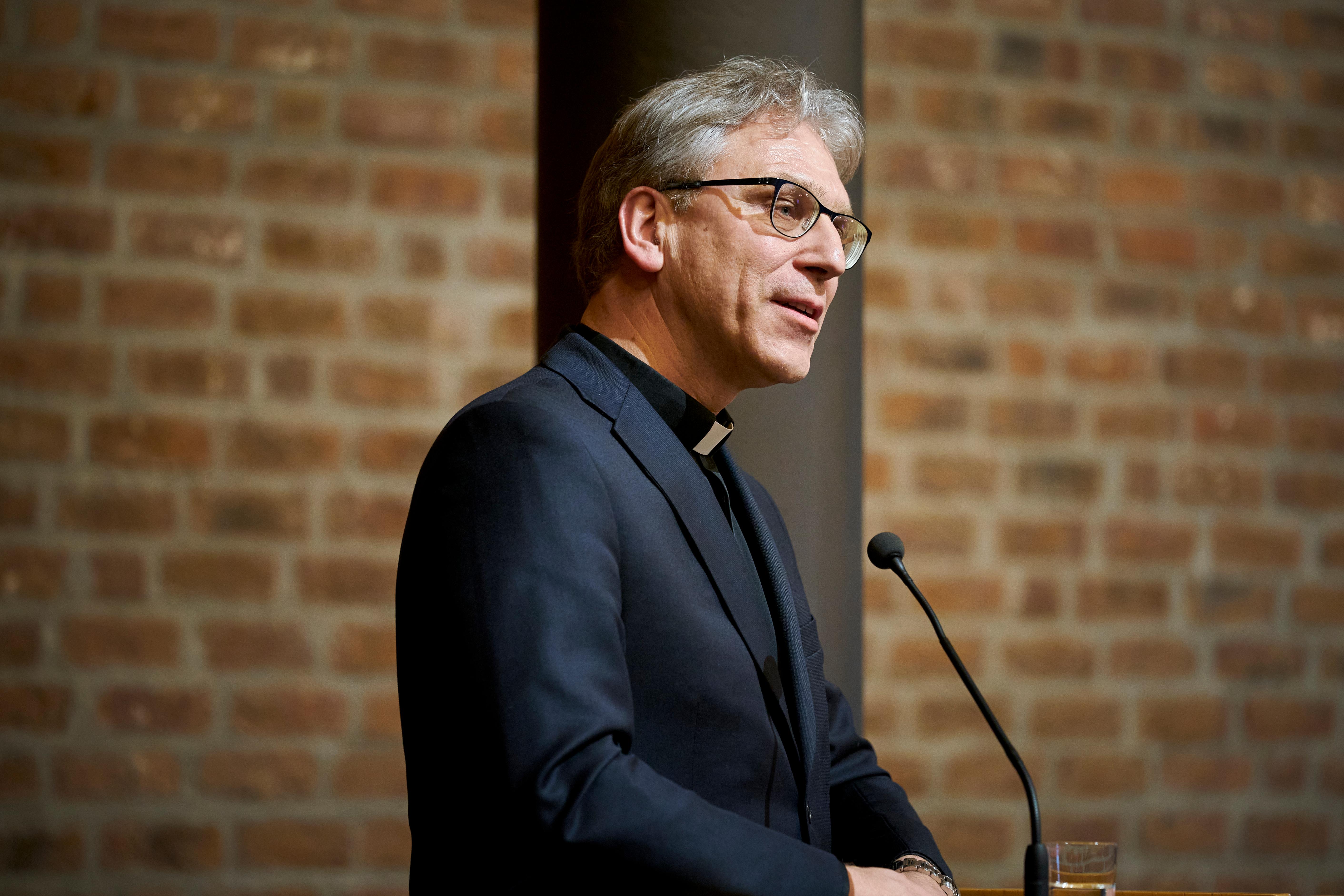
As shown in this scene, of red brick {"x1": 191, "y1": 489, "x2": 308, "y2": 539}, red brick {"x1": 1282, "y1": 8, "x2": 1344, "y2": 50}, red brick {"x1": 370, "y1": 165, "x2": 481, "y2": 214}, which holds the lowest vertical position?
red brick {"x1": 191, "y1": 489, "x2": 308, "y2": 539}

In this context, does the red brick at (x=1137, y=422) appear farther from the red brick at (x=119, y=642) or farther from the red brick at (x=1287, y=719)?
the red brick at (x=119, y=642)

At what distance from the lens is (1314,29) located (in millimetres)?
3633

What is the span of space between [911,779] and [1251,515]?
1.23 m

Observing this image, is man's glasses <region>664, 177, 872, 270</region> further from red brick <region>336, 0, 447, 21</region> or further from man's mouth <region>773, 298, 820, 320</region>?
red brick <region>336, 0, 447, 21</region>

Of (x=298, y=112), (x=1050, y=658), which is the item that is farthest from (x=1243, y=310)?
(x=298, y=112)

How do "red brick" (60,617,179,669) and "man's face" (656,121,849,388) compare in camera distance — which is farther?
"red brick" (60,617,179,669)

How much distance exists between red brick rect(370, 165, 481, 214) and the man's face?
1670 mm

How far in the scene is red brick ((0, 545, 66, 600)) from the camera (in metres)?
2.81

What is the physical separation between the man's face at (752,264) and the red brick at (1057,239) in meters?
2.03

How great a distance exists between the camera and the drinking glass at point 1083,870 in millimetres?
1303

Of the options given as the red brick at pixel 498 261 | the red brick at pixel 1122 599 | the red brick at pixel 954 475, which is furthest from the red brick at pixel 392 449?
the red brick at pixel 1122 599

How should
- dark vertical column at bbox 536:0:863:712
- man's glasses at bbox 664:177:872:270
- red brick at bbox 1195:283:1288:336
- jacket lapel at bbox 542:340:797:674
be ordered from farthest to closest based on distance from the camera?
red brick at bbox 1195:283:1288:336 → dark vertical column at bbox 536:0:863:712 → man's glasses at bbox 664:177:872:270 → jacket lapel at bbox 542:340:797:674

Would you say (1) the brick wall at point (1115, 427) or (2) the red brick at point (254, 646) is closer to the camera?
(2) the red brick at point (254, 646)

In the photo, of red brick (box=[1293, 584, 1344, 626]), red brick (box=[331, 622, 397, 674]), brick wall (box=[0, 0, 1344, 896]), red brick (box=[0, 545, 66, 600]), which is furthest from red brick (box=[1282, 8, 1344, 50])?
red brick (box=[0, 545, 66, 600])
